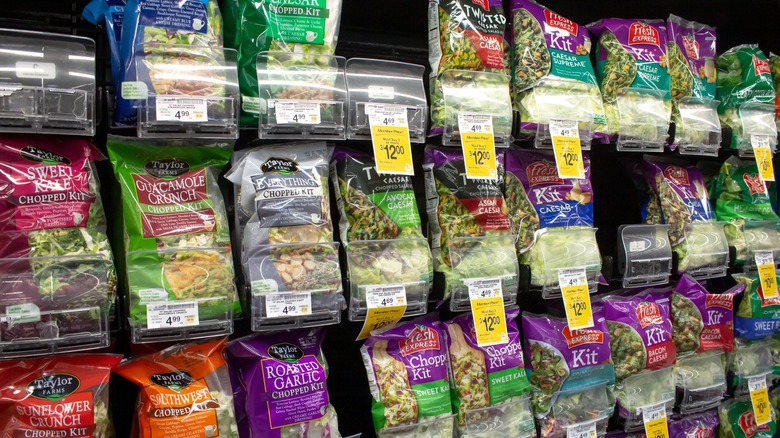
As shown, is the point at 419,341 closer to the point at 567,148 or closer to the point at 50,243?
the point at 567,148

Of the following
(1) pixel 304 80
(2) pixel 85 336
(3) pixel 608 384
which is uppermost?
(1) pixel 304 80

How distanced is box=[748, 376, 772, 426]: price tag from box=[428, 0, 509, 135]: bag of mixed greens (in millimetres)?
1517

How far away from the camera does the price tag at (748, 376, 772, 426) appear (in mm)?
2209

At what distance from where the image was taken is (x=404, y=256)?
5.10 ft

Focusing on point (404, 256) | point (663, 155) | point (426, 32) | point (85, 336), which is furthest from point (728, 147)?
point (85, 336)

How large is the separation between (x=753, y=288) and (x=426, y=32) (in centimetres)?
150

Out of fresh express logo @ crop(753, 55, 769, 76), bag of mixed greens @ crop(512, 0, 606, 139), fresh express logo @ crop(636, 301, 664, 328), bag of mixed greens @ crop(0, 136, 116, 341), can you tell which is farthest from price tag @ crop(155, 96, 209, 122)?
fresh express logo @ crop(753, 55, 769, 76)

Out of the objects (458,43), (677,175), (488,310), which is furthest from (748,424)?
(458,43)

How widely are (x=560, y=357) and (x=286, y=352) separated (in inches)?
32.1

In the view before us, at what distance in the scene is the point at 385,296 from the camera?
1495 mm

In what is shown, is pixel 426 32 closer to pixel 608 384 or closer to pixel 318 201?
pixel 318 201

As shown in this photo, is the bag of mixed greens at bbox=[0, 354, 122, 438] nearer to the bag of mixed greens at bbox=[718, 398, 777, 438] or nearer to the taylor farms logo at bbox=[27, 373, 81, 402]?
the taylor farms logo at bbox=[27, 373, 81, 402]

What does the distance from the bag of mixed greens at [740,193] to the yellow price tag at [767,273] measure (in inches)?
5.4

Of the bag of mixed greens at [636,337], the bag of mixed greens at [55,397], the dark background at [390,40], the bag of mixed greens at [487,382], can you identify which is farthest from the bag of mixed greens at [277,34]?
the bag of mixed greens at [636,337]
